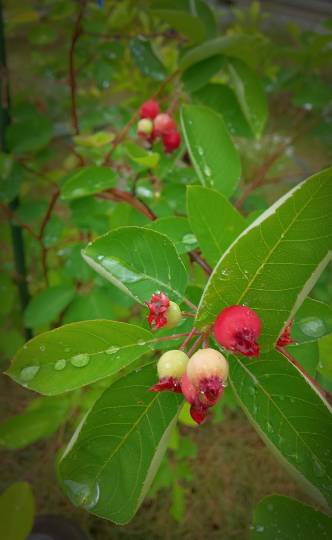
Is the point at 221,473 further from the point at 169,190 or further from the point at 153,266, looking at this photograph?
→ the point at 153,266

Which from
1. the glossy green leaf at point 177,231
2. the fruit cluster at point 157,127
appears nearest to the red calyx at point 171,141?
the fruit cluster at point 157,127

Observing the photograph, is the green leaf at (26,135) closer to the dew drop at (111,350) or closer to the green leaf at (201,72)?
the green leaf at (201,72)

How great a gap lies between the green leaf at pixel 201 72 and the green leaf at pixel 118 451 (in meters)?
0.64

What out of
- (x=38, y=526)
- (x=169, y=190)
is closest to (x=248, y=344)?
(x=169, y=190)

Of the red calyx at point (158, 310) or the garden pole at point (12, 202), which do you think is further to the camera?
the garden pole at point (12, 202)

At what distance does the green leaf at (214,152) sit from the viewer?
69cm

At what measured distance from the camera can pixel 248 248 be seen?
424mm

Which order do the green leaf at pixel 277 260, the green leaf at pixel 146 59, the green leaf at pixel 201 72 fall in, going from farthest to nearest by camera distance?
1. the green leaf at pixel 146 59
2. the green leaf at pixel 201 72
3. the green leaf at pixel 277 260

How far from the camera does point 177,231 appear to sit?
0.67 metres

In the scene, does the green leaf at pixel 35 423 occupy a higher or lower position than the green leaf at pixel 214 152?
lower

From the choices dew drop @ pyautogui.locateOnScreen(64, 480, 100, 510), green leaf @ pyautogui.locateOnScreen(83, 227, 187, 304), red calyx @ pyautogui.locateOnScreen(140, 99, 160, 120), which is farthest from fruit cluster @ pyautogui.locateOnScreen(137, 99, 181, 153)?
dew drop @ pyautogui.locateOnScreen(64, 480, 100, 510)

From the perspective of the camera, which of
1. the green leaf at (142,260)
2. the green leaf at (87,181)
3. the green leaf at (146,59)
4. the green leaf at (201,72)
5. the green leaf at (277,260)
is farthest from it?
the green leaf at (146,59)

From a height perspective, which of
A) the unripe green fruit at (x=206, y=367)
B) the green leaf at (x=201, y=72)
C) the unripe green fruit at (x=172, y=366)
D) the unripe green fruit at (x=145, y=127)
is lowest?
the unripe green fruit at (x=172, y=366)

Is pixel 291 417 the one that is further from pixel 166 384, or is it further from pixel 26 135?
pixel 26 135
